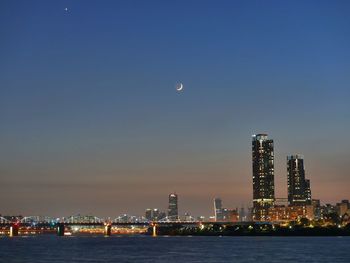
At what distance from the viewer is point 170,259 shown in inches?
3900

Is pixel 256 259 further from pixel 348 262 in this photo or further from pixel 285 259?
pixel 348 262

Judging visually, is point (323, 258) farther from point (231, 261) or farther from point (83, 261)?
point (83, 261)

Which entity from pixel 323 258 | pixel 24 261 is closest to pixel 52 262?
pixel 24 261

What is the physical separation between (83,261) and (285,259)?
97.0 feet

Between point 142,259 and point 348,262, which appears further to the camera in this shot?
point 142,259

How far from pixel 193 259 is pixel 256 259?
9.52 metres

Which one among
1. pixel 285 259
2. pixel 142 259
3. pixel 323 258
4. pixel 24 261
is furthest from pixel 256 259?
pixel 24 261

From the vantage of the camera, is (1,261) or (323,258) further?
(323,258)

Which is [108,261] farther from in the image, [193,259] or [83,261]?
[193,259]

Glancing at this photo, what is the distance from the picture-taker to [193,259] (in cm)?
9875

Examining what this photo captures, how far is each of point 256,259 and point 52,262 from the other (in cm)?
2987

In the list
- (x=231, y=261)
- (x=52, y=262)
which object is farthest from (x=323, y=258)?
(x=52, y=262)

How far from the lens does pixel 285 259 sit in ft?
326

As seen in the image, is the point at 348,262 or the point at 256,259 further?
the point at 256,259
